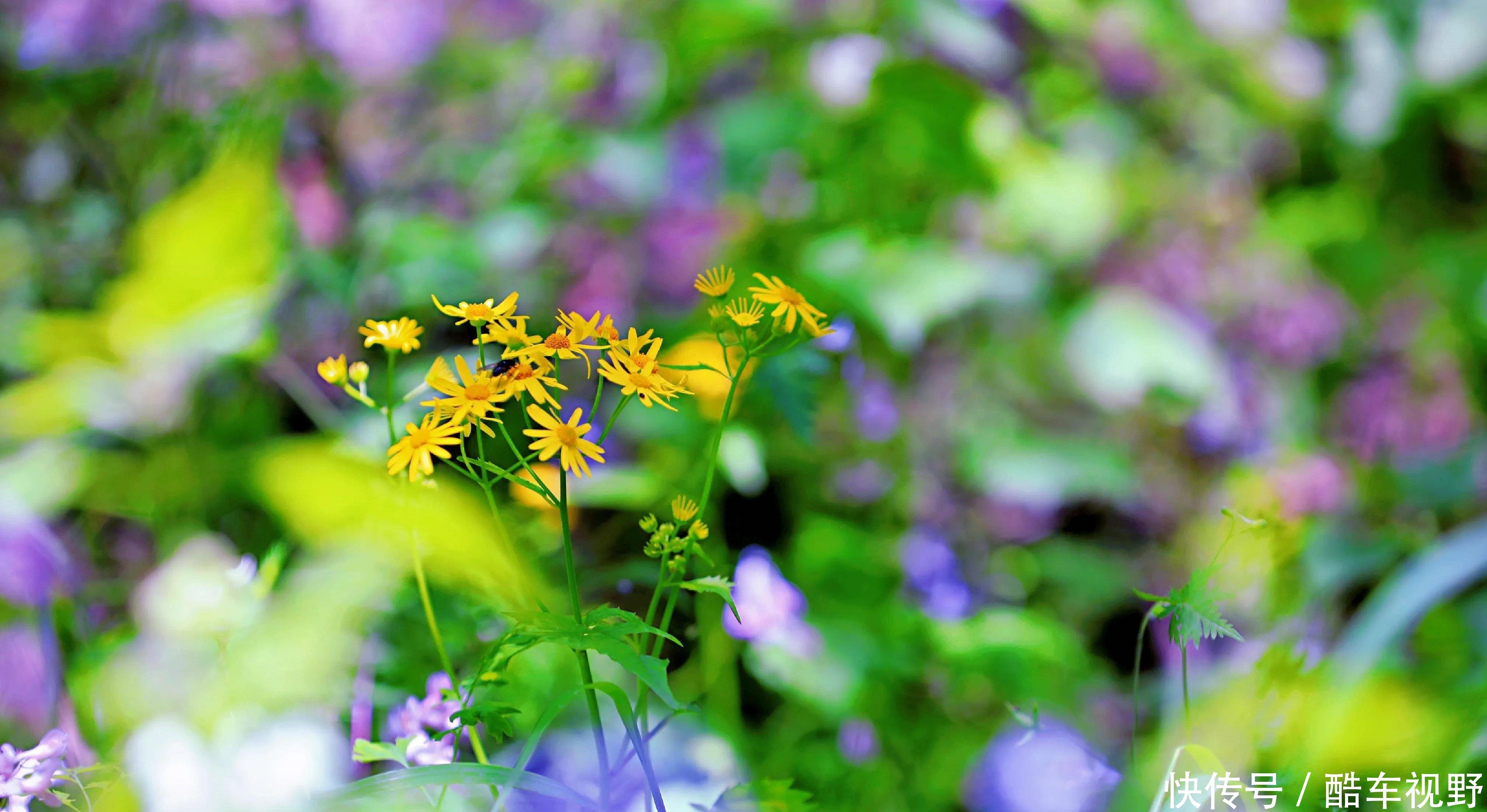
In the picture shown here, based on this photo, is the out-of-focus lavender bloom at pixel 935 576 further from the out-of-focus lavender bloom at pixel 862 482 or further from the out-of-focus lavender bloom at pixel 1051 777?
the out-of-focus lavender bloom at pixel 1051 777

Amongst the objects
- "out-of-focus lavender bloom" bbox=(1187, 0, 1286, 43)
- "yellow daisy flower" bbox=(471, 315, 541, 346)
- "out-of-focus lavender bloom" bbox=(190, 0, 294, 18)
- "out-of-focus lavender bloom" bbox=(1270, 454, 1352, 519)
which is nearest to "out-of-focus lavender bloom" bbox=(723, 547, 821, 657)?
"yellow daisy flower" bbox=(471, 315, 541, 346)

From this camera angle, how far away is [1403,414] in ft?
4.44

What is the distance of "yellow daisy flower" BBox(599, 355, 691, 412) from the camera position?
0.31 m

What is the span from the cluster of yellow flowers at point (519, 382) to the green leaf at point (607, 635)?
0.05 metres

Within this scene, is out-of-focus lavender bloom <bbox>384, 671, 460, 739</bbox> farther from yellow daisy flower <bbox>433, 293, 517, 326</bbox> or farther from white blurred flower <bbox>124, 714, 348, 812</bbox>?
yellow daisy flower <bbox>433, 293, 517, 326</bbox>

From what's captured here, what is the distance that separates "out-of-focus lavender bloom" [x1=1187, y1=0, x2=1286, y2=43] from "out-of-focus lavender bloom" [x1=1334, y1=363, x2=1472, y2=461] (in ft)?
1.73

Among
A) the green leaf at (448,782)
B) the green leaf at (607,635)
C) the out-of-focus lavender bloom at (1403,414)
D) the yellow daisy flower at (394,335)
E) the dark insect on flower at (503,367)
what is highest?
the yellow daisy flower at (394,335)

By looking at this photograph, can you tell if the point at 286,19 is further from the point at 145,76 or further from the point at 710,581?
the point at 710,581

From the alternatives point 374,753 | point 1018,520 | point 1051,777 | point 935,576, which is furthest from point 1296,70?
point 374,753

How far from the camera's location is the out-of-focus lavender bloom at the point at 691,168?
1177mm

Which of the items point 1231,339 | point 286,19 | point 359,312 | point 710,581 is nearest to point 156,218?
point 359,312

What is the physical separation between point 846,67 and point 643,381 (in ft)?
2.80

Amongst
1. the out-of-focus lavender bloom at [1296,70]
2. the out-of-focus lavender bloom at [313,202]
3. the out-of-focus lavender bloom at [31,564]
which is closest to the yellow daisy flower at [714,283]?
the out-of-focus lavender bloom at [31,564]

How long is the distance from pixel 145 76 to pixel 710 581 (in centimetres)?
132
